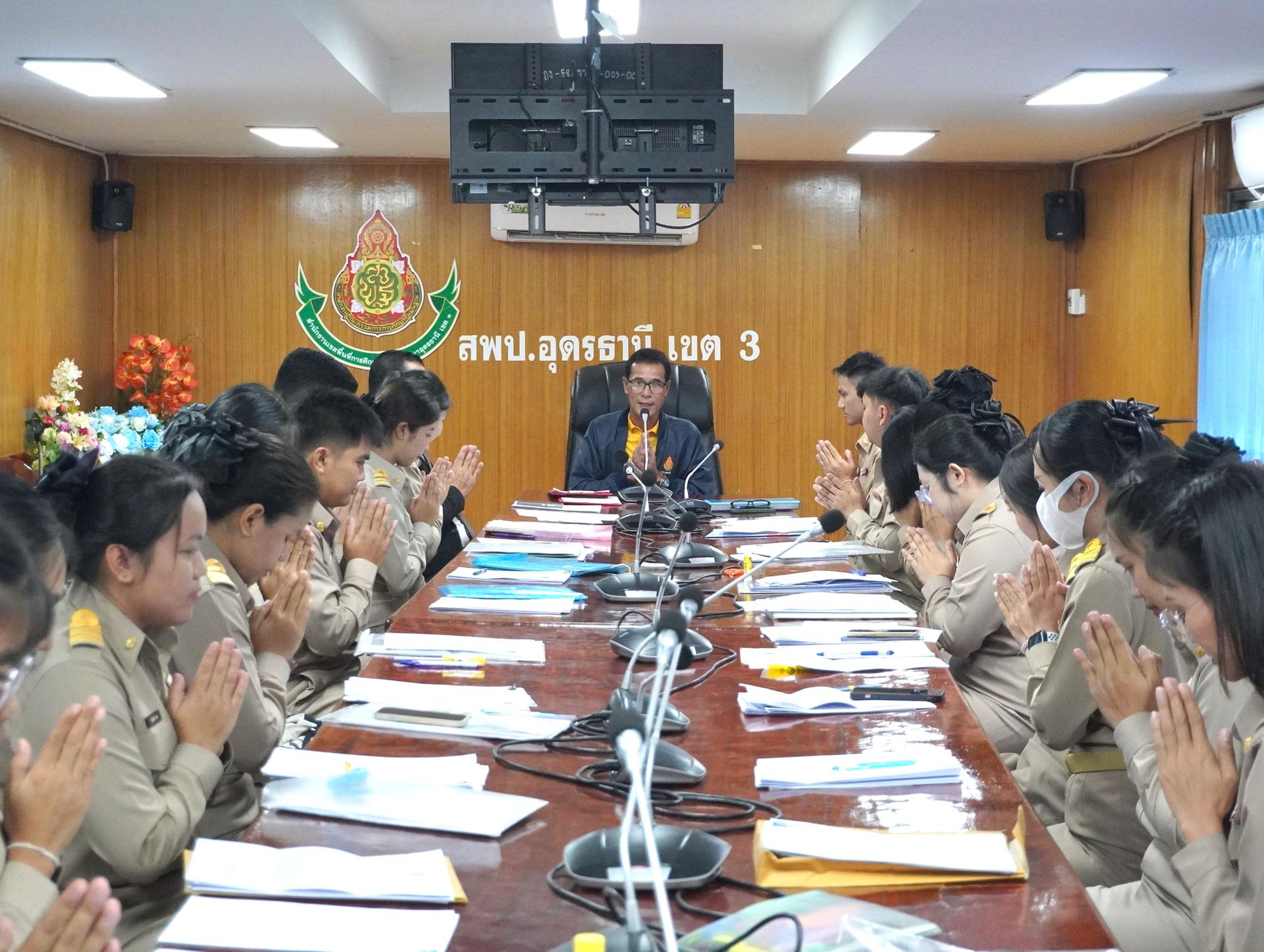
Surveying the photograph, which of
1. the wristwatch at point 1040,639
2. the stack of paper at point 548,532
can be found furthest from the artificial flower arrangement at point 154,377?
the wristwatch at point 1040,639

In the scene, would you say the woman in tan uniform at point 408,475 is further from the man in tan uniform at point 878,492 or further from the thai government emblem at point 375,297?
the thai government emblem at point 375,297

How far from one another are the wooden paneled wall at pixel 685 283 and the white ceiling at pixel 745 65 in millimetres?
227

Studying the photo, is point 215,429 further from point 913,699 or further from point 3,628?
point 913,699

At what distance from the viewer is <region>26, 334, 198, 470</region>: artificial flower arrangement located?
5324mm

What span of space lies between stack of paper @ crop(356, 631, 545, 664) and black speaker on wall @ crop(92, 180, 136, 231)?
4.69 metres

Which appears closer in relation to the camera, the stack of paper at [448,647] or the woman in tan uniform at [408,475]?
the stack of paper at [448,647]

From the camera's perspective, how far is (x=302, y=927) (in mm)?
1199

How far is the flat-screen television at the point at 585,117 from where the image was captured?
12.3 feet

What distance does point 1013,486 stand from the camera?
8.51 ft

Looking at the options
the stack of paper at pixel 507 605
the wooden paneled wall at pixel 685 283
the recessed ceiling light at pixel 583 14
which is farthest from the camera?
the wooden paneled wall at pixel 685 283

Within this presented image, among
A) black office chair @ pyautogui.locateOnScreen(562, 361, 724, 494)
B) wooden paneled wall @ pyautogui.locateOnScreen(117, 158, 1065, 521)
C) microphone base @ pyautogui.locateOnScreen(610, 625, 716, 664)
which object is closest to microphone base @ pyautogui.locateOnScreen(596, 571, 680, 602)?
microphone base @ pyautogui.locateOnScreen(610, 625, 716, 664)

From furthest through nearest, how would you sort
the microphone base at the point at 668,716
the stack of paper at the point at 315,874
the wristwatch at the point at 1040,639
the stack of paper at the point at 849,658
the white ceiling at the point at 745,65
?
the white ceiling at the point at 745,65 → the wristwatch at the point at 1040,639 → the stack of paper at the point at 849,658 → the microphone base at the point at 668,716 → the stack of paper at the point at 315,874

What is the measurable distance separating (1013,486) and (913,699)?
75cm

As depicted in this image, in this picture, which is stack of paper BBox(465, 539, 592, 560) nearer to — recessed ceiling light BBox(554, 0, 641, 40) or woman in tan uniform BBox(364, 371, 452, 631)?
woman in tan uniform BBox(364, 371, 452, 631)
